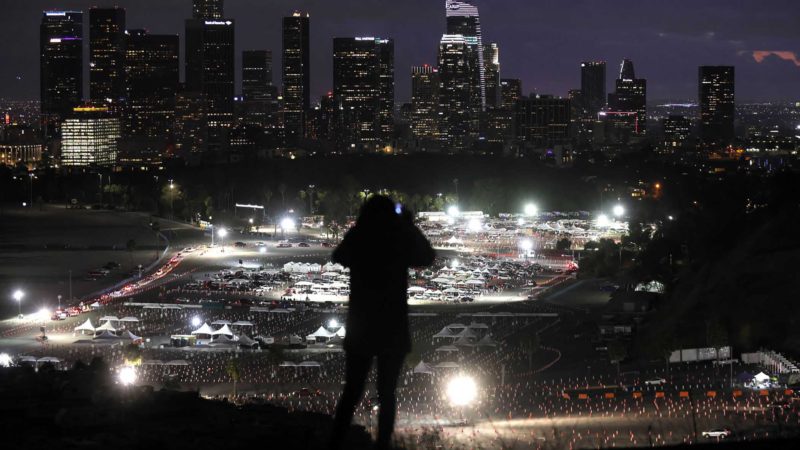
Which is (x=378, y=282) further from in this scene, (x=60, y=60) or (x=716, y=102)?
(x=60, y=60)

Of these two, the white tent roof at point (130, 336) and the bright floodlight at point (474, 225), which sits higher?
the white tent roof at point (130, 336)

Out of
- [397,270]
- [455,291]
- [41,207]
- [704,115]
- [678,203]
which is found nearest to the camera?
[397,270]

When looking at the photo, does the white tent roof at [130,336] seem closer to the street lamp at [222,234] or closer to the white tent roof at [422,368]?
the white tent roof at [422,368]

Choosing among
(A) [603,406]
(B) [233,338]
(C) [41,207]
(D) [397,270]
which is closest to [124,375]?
(B) [233,338]

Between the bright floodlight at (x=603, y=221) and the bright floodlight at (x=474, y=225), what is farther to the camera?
the bright floodlight at (x=603, y=221)

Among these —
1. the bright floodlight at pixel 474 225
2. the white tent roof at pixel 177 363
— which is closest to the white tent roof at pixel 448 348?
the white tent roof at pixel 177 363

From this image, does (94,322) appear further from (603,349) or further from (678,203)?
(678,203)

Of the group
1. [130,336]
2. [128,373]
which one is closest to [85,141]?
[130,336]
